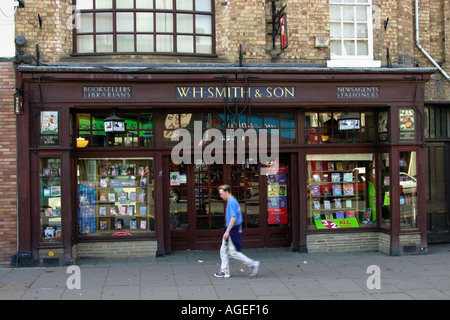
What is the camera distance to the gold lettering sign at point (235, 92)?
972cm

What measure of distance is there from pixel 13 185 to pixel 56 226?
4.03ft

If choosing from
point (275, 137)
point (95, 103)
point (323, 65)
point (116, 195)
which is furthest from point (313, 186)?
point (95, 103)

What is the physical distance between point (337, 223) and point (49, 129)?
6.95 metres

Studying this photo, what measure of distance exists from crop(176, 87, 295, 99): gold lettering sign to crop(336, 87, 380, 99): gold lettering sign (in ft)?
3.69

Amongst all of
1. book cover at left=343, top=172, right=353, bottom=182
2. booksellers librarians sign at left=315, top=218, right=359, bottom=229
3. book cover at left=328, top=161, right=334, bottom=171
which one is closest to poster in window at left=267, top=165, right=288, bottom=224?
booksellers librarians sign at left=315, top=218, right=359, bottom=229

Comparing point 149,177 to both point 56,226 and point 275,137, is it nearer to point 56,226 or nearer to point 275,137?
point 56,226

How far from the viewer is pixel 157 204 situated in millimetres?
10109

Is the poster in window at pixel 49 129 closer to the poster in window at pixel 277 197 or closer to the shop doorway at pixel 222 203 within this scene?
the shop doorway at pixel 222 203

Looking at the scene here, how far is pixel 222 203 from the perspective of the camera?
35.2ft

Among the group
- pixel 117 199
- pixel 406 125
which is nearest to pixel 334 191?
pixel 406 125

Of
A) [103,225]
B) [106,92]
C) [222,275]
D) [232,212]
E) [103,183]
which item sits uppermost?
[106,92]

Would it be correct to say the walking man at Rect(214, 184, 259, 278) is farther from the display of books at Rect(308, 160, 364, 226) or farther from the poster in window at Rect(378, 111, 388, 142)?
the poster in window at Rect(378, 111, 388, 142)

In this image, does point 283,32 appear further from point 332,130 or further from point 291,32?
point 332,130

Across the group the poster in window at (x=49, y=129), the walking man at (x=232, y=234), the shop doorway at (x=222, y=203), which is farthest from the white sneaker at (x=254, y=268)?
the poster in window at (x=49, y=129)
